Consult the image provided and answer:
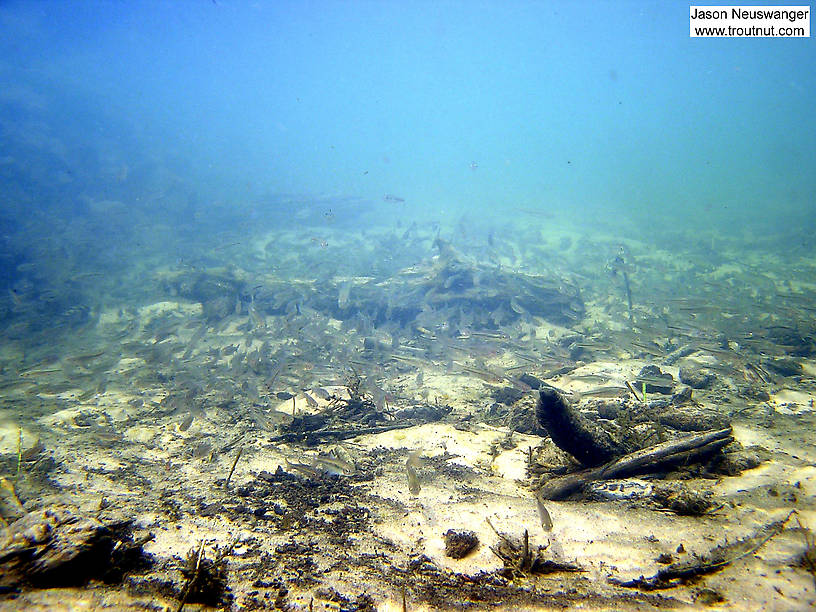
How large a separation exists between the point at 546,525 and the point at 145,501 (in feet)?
13.7

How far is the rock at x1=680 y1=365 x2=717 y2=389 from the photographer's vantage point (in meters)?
6.39

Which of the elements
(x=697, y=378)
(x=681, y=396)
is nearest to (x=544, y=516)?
(x=681, y=396)

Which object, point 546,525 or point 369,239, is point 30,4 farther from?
point 546,525

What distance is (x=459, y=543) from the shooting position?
2992 mm

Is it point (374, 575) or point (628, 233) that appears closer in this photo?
point (374, 575)

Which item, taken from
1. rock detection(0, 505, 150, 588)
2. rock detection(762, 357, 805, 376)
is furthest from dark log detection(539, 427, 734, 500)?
rock detection(762, 357, 805, 376)

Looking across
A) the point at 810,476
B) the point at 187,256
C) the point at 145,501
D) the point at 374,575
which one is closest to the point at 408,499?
the point at 374,575

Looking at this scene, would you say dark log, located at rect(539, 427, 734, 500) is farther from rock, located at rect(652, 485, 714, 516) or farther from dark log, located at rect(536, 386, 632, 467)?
rock, located at rect(652, 485, 714, 516)

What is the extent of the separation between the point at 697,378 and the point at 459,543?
615 centimetres

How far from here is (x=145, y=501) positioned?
378 centimetres

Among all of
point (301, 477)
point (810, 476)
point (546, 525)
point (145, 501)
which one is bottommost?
point (810, 476)

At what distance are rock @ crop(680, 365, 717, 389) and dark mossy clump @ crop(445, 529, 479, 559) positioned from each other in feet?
19.0

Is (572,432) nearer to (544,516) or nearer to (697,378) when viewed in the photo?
(544,516)

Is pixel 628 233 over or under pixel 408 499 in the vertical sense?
under
